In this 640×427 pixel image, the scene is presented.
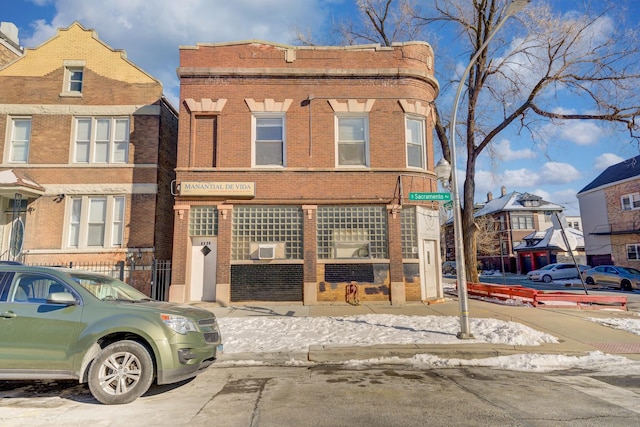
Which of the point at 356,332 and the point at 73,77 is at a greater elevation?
the point at 73,77

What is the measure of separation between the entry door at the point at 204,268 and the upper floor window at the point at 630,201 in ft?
108

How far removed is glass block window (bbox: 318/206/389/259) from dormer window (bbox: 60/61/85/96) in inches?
424

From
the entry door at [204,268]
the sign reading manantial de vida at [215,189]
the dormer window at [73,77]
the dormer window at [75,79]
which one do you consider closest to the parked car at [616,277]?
the sign reading manantial de vida at [215,189]

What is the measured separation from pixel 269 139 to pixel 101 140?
258 inches

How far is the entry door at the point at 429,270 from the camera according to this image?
13.5 metres

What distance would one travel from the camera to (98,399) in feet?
15.5

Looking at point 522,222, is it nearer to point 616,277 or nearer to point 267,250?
point 616,277

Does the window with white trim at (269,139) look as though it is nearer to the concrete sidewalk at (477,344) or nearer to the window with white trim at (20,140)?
the concrete sidewalk at (477,344)

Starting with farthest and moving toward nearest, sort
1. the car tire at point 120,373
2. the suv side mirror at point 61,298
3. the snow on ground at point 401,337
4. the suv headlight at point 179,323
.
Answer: the snow on ground at point 401,337
the suv headlight at point 179,323
the suv side mirror at point 61,298
the car tire at point 120,373

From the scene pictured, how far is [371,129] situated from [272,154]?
3743 millimetres

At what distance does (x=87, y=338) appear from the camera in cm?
487

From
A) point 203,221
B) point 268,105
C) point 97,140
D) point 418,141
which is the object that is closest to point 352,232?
point 418,141

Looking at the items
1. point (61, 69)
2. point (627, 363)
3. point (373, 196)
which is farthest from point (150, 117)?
point (627, 363)

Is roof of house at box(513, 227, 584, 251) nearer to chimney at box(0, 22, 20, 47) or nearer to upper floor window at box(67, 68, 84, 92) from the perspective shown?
upper floor window at box(67, 68, 84, 92)
